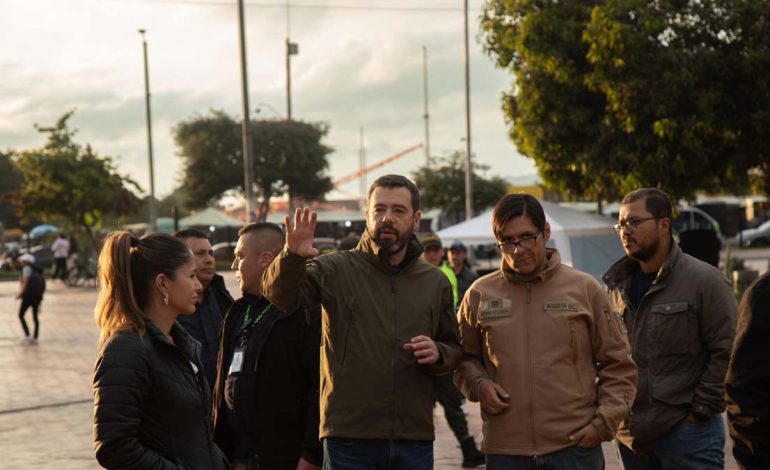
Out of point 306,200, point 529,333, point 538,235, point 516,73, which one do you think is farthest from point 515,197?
point 306,200

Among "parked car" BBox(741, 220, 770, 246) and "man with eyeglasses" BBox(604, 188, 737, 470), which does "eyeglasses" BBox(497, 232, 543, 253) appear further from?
"parked car" BBox(741, 220, 770, 246)

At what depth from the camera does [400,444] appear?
4801mm

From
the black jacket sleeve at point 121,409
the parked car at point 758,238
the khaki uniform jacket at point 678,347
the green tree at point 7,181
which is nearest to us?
the black jacket sleeve at point 121,409

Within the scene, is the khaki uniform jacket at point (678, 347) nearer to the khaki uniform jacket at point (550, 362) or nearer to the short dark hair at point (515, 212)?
the khaki uniform jacket at point (550, 362)

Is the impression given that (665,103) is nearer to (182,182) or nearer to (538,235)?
(538,235)

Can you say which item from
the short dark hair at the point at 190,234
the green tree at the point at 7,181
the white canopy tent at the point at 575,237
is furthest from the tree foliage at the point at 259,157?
the short dark hair at the point at 190,234

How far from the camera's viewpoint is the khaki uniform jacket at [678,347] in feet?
17.3

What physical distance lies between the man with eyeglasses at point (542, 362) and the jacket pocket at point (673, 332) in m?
0.67

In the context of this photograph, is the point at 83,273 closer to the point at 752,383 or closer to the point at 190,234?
the point at 190,234

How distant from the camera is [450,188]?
66938 millimetres

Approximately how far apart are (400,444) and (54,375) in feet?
40.2

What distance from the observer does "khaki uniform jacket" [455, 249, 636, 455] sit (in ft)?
15.1

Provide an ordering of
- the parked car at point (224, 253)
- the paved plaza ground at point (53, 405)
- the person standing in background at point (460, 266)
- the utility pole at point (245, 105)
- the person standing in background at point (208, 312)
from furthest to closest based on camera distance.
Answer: the parked car at point (224, 253), the utility pole at point (245, 105), the person standing in background at point (460, 266), the paved plaza ground at point (53, 405), the person standing in background at point (208, 312)

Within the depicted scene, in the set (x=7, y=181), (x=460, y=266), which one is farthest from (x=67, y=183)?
(x=7, y=181)
